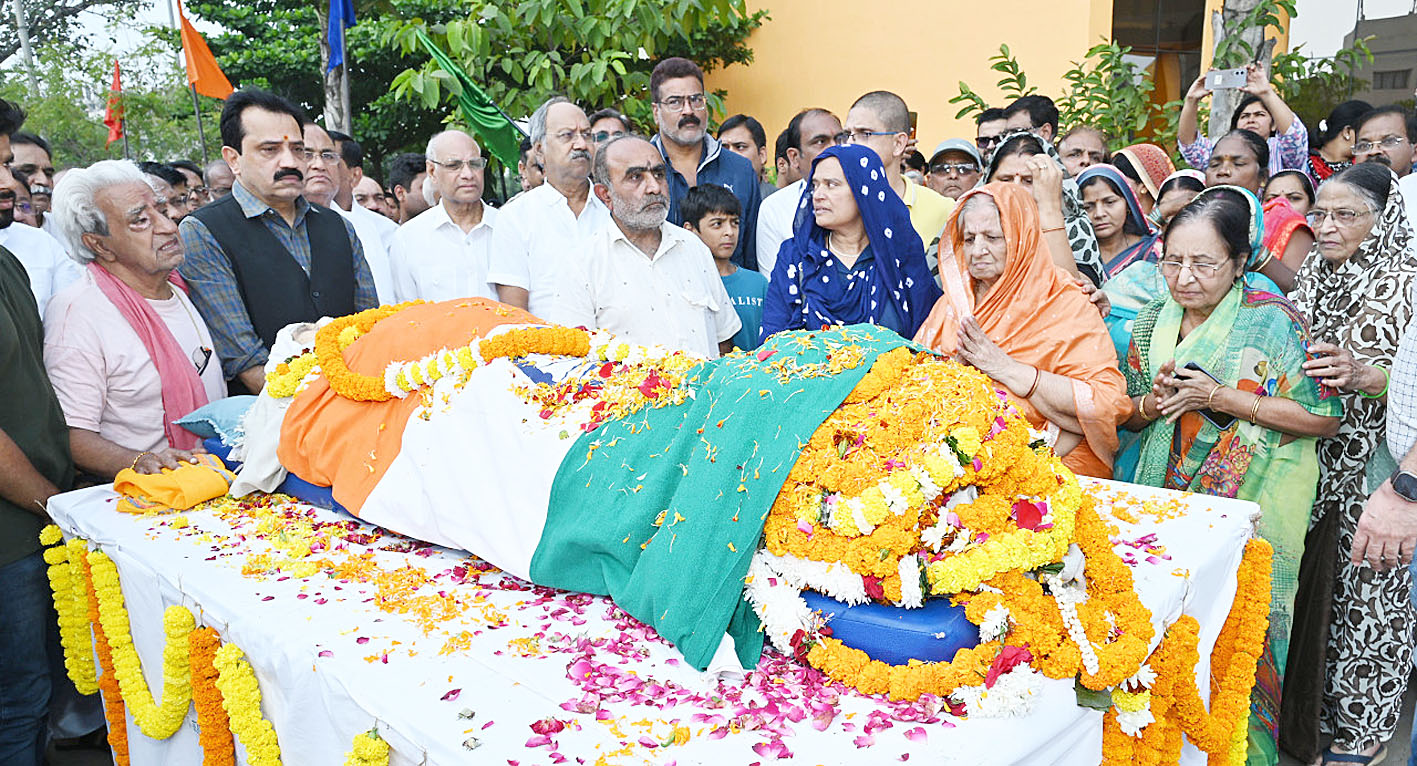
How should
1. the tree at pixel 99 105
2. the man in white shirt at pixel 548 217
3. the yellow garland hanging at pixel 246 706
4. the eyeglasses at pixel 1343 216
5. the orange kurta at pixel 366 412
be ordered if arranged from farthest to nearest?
1. the tree at pixel 99 105
2. the man in white shirt at pixel 548 217
3. the eyeglasses at pixel 1343 216
4. the orange kurta at pixel 366 412
5. the yellow garland hanging at pixel 246 706

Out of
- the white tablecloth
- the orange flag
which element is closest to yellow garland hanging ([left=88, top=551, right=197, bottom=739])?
the white tablecloth

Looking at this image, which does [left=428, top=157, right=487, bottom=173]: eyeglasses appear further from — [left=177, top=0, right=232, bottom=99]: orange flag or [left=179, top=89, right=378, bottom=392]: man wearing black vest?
[left=177, top=0, right=232, bottom=99]: orange flag

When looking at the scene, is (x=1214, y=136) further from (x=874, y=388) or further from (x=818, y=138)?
(x=874, y=388)

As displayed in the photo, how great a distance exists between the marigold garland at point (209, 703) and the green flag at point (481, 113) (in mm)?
5194

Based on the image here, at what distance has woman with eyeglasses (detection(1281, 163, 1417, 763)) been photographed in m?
2.94

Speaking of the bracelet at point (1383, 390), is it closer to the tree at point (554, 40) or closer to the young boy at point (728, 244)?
the young boy at point (728, 244)

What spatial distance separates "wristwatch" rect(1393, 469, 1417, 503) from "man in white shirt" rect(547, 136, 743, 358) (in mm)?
2381

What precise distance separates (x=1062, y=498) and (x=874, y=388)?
453mm

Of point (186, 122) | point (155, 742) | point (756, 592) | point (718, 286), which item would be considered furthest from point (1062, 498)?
point (186, 122)

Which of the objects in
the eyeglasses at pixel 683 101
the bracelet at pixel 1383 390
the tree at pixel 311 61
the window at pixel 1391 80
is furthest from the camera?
the tree at pixel 311 61

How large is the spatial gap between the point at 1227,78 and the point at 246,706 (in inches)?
206

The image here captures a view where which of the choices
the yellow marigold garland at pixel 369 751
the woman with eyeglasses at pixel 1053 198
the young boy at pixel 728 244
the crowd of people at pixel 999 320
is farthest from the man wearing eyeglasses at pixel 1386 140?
the yellow marigold garland at pixel 369 751

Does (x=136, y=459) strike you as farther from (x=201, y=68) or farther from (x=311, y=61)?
(x=311, y=61)

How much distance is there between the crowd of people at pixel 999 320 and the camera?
9.36ft
